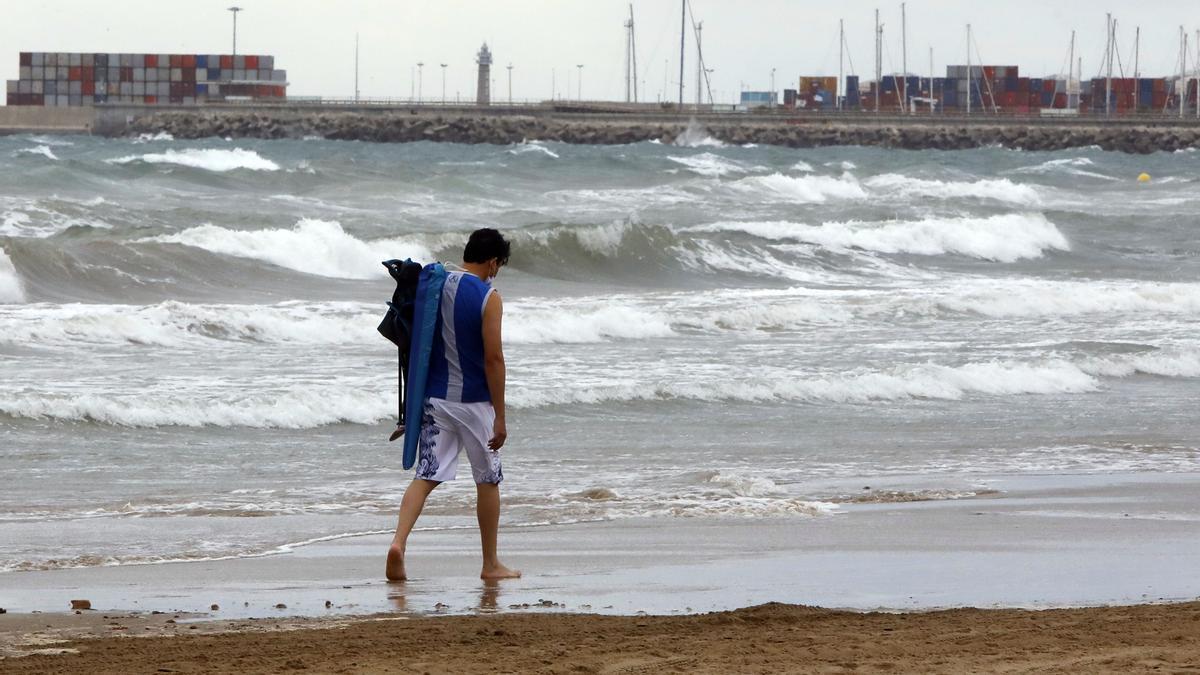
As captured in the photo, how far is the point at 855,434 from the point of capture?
37.2 feet

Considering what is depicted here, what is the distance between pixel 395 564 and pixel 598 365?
8.74 metres

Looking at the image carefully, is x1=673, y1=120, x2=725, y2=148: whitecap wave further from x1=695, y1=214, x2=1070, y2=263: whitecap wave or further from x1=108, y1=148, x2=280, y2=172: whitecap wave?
x1=695, y1=214, x2=1070, y2=263: whitecap wave

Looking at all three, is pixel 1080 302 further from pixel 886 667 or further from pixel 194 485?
pixel 886 667

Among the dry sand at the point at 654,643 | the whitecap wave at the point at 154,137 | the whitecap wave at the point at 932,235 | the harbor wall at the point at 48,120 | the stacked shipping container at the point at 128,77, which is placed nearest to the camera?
the dry sand at the point at 654,643

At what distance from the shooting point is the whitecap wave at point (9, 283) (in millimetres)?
19422

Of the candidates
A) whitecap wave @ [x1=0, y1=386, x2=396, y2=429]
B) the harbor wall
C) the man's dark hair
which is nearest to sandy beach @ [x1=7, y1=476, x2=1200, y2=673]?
the man's dark hair

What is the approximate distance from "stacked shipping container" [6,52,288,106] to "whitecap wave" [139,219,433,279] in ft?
309

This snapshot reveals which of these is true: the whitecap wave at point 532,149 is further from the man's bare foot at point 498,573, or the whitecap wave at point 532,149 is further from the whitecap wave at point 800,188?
the man's bare foot at point 498,573

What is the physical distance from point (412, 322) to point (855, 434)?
19.1 feet

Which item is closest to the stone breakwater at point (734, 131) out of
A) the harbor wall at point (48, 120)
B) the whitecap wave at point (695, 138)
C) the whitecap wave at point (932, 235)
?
the whitecap wave at point (695, 138)

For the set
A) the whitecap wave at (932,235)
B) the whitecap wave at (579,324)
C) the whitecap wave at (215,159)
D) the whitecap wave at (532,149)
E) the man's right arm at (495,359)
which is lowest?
the whitecap wave at (579,324)

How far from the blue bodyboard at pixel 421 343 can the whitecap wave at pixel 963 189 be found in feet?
146

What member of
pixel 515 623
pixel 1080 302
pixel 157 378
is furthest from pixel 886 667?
pixel 1080 302

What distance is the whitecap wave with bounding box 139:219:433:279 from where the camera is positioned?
24.7m
